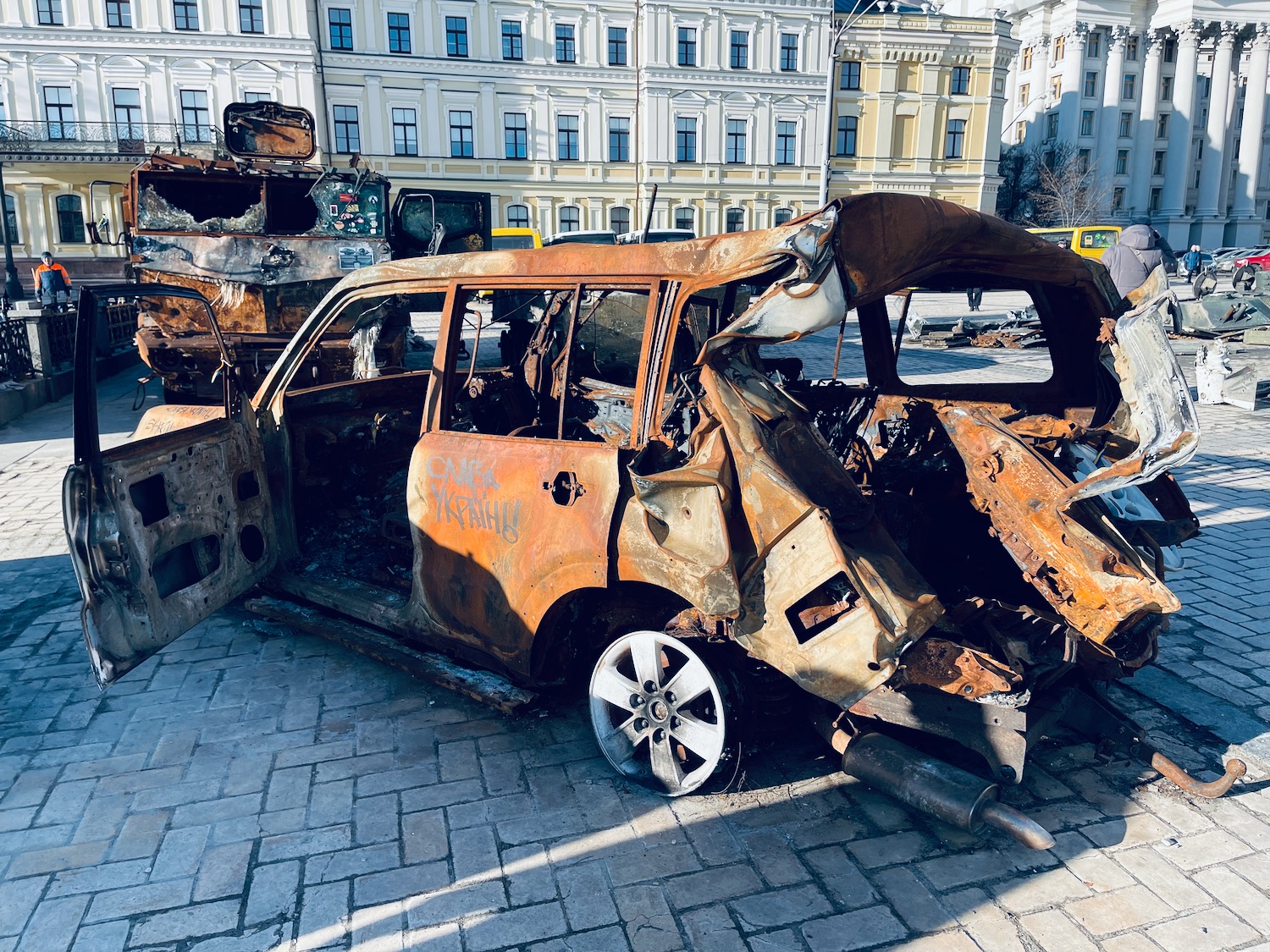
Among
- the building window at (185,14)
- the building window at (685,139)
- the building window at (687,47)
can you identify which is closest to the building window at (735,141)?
the building window at (685,139)

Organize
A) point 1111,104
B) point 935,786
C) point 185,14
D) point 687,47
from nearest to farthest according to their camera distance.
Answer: point 935,786, point 185,14, point 687,47, point 1111,104

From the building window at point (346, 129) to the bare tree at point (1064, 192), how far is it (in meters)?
35.4

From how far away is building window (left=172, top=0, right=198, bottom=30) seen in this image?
3584cm

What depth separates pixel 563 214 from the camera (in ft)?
135

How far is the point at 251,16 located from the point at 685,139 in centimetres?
1917

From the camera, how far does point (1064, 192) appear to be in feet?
155

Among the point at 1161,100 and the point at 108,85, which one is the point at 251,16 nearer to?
the point at 108,85

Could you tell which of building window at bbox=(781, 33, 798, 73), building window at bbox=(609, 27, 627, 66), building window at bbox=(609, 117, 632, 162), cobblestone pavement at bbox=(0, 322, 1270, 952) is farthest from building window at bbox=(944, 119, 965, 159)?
cobblestone pavement at bbox=(0, 322, 1270, 952)

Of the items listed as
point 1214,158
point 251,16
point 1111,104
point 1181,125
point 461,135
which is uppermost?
point 1111,104

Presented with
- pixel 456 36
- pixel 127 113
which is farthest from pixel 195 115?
pixel 456 36

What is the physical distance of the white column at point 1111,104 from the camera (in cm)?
5675

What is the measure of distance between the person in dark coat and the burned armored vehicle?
22.1 feet

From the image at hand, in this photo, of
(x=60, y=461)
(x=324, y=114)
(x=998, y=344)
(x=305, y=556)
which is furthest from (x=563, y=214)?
(x=305, y=556)

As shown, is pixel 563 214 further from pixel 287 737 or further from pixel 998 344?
pixel 287 737
